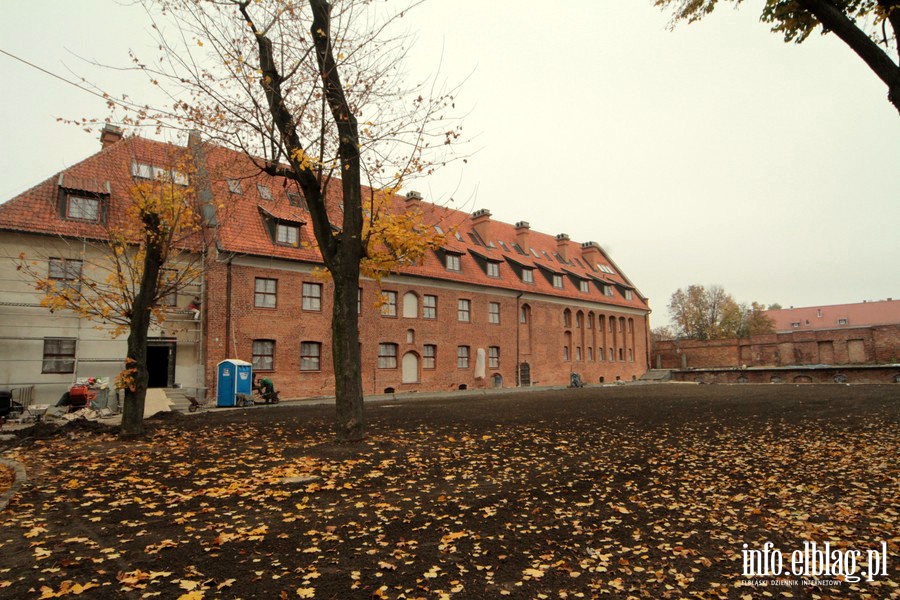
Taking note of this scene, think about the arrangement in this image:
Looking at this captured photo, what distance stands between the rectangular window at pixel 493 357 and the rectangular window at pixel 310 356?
13.1m

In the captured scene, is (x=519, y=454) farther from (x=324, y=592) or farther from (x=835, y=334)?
(x=835, y=334)

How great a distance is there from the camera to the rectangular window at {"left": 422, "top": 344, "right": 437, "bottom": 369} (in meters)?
31.2

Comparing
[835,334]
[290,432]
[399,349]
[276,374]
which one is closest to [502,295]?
[399,349]

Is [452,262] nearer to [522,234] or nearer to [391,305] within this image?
→ [391,305]

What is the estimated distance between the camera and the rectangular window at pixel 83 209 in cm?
2056

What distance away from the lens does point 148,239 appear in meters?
12.1

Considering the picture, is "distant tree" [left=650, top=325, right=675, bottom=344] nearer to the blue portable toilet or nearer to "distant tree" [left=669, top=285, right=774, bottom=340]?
"distant tree" [left=669, top=285, right=774, bottom=340]

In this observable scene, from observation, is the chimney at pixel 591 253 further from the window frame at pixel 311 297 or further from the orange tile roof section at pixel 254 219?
the window frame at pixel 311 297

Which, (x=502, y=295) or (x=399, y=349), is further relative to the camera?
(x=502, y=295)

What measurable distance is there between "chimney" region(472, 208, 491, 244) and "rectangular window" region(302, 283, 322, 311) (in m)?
16.7

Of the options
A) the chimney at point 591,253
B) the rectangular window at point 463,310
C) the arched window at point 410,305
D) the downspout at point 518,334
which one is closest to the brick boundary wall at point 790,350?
the chimney at point 591,253

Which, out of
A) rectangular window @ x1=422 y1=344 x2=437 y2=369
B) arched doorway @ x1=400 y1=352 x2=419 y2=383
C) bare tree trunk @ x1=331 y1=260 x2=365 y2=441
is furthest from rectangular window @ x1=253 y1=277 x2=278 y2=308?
bare tree trunk @ x1=331 y1=260 x2=365 y2=441

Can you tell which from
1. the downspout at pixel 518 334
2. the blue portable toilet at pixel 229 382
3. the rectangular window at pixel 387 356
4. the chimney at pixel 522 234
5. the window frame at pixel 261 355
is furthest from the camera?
the chimney at pixel 522 234

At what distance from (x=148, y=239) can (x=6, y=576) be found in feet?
30.7
